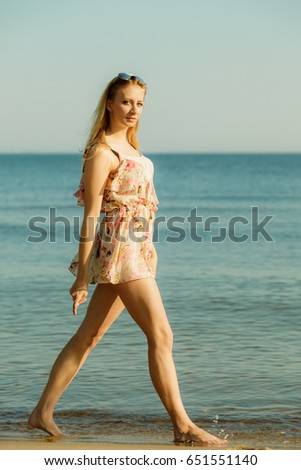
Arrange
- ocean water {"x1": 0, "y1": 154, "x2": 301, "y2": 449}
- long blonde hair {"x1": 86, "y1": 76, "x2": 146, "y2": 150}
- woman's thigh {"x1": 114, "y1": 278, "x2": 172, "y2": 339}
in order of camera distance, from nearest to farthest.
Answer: woman's thigh {"x1": 114, "y1": 278, "x2": 172, "y2": 339}, long blonde hair {"x1": 86, "y1": 76, "x2": 146, "y2": 150}, ocean water {"x1": 0, "y1": 154, "x2": 301, "y2": 449}

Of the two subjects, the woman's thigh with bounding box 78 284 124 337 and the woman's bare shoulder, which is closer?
the woman's bare shoulder

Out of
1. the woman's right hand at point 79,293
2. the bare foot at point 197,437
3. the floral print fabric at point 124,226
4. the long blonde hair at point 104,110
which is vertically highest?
the long blonde hair at point 104,110

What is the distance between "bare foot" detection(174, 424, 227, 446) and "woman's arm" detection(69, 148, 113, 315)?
894 millimetres

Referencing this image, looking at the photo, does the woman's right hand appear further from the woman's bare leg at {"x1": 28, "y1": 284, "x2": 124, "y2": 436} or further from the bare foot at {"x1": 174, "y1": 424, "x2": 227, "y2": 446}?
the bare foot at {"x1": 174, "y1": 424, "x2": 227, "y2": 446}

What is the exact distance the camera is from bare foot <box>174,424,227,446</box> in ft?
16.5

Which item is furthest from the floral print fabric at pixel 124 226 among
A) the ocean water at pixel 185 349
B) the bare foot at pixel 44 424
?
the ocean water at pixel 185 349

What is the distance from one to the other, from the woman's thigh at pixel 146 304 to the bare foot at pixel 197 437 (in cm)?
54

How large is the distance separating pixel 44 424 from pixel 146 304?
0.96 meters

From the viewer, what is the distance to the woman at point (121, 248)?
4977mm

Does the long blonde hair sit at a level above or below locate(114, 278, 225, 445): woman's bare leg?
above

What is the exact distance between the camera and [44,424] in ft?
17.4

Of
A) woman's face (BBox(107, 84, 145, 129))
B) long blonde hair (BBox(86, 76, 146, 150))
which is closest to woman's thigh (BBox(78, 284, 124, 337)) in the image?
long blonde hair (BBox(86, 76, 146, 150))

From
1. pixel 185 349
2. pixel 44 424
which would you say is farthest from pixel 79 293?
pixel 185 349

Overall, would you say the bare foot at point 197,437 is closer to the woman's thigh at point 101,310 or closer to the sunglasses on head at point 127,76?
the woman's thigh at point 101,310
